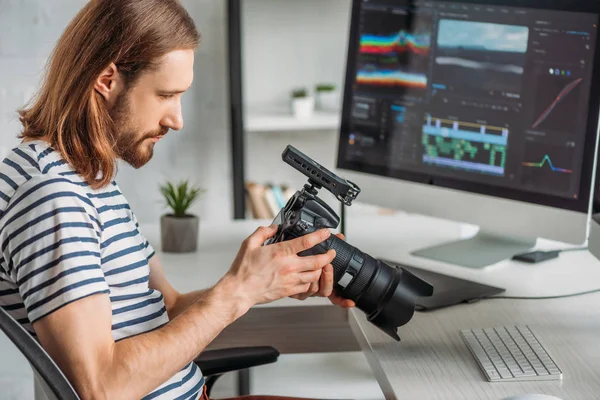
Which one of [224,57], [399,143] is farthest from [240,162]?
[399,143]

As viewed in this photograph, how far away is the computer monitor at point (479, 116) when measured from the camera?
1527mm

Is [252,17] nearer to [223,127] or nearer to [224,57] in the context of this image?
[224,57]

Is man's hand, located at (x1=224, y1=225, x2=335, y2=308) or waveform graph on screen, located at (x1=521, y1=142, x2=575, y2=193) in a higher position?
waveform graph on screen, located at (x1=521, y1=142, x2=575, y2=193)

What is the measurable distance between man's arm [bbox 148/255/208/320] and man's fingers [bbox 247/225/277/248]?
0.85ft

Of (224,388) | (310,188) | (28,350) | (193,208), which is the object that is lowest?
(224,388)

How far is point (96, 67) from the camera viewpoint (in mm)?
1132

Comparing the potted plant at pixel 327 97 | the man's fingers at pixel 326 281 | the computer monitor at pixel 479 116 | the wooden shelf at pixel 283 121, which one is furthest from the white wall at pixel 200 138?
the man's fingers at pixel 326 281

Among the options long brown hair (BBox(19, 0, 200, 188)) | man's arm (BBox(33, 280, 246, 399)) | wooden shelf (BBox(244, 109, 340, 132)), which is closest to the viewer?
man's arm (BBox(33, 280, 246, 399))

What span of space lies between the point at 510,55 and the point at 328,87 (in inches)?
47.6

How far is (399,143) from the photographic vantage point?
1774mm

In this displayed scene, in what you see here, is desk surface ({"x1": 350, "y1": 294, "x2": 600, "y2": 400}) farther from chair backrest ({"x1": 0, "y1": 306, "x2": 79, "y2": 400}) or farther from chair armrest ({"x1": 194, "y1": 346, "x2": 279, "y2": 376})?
chair backrest ({"x1": 0, "y1": 306, "x2": 79, "y2": 400})

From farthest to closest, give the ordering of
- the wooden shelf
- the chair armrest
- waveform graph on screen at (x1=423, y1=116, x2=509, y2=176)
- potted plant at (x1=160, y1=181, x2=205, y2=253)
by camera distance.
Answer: the wooden shelf
potted plant at (x1=160, y1=181, x2=205, y2=253)
waveform graph on screen at (x1=423, y1=116, x2=509, y2=176)
the chair armrest

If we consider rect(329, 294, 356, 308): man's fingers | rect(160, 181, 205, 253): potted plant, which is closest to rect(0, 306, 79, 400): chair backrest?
rect(329, 294, 356, 308): man's fingers

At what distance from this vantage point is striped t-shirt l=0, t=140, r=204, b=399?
1.02 metres
